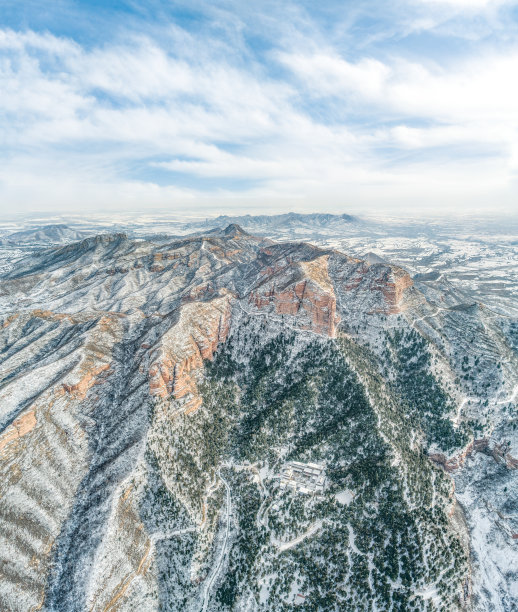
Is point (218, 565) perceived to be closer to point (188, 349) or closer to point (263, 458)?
point (263, 458)

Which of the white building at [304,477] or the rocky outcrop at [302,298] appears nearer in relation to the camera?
the white building at [304,477]

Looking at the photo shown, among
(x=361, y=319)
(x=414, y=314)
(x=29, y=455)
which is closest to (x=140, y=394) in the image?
(x=29, y=455)

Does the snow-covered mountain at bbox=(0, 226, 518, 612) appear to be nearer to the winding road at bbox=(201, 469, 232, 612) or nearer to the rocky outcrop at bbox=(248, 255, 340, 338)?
the winding road at bbox=(201, 469, 232, 612)

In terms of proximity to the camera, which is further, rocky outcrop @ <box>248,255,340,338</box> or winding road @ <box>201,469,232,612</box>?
rocky outcrop @ <box>248,255,340,338</box>

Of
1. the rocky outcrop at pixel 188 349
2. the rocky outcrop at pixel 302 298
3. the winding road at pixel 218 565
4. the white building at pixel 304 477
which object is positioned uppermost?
the rocky outcrop at pixel 302 298

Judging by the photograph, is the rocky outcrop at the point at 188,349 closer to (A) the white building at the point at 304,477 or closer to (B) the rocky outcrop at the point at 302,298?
(B) the rocky outcrop at the point at 302,298

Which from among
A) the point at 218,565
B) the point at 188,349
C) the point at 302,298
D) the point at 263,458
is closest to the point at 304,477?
the point at 263,458

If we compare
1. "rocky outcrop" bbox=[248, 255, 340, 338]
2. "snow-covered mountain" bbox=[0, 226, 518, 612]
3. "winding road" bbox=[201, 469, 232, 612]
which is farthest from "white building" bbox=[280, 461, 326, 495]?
"rocky outcrop" bbox=[248, 255, 340, 338]

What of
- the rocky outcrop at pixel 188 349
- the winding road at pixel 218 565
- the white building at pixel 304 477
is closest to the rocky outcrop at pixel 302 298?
the rocky outcrop at pixel 188 349
